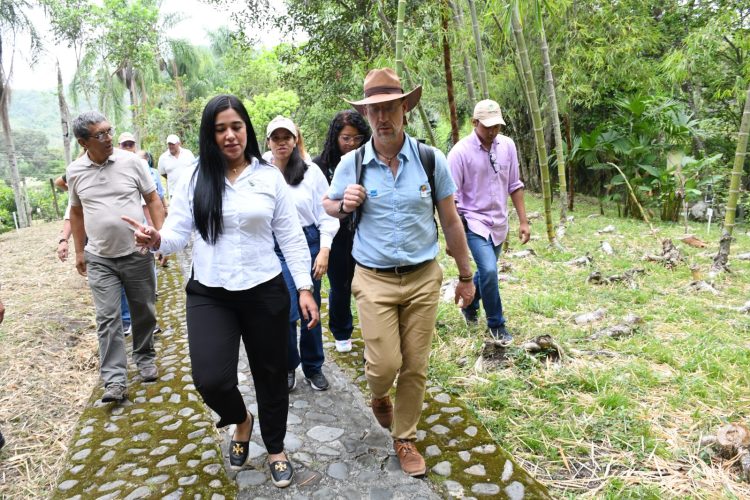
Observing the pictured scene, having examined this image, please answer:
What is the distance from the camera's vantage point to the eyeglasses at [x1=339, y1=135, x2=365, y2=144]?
11.6ft

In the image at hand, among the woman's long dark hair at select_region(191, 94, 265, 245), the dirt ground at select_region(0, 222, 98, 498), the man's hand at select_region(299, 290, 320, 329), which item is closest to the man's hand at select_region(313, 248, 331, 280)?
the man's hand at select_region(299, 290, 320, 329)

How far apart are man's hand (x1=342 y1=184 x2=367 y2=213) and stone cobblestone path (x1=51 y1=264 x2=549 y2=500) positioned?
138cm

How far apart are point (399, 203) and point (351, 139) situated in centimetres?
122

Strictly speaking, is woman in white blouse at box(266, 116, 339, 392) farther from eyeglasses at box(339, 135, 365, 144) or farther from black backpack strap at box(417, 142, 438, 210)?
black backpack strap at box(417, 142, 438, 210)

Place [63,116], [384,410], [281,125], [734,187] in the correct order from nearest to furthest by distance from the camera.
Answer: [384,410] < [281,125] < [734,187] < [63,116]

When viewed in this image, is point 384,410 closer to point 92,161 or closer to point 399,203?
point 399,203

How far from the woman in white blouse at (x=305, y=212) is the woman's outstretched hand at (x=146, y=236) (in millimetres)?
1130

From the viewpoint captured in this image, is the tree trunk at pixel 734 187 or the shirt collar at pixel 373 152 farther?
the tree trunk at pixel 734 187

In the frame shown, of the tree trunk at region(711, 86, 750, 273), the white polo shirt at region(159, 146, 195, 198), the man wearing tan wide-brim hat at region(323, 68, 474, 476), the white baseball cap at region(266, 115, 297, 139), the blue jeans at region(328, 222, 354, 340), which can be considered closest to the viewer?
the man wearing tan wide-brim hat at region(323, 68, 474, 476)

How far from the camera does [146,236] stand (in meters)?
2.26

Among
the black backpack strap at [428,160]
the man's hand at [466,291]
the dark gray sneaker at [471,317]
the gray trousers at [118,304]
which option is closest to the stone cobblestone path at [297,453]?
the gray trousers at [118,304]

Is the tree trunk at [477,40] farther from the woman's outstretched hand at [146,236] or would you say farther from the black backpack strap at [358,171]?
the woman's outstretched hand at [146,236]

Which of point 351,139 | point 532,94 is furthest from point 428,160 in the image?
point 532,94

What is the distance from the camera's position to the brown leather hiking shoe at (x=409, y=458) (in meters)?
2.55
